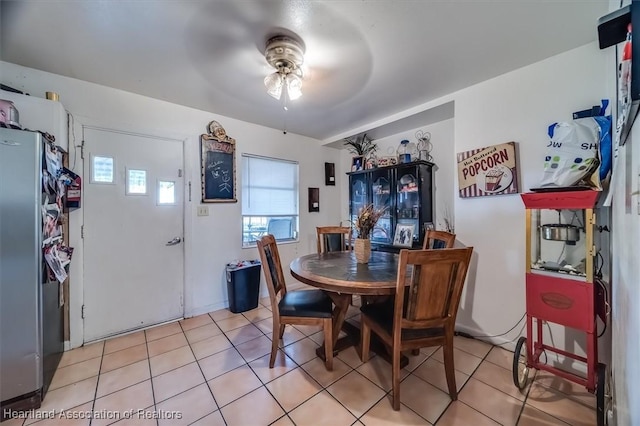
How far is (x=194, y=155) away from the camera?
9.32 ft

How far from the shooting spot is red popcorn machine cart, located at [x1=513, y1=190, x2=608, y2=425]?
1444 mm

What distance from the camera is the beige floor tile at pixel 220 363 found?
1.84 meters

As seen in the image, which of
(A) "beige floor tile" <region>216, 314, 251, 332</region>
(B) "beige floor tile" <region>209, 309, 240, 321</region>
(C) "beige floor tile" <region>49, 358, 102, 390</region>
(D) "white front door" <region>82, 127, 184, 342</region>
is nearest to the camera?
(C) "beige floor tile" <region>49, 358, 102, 390</region>

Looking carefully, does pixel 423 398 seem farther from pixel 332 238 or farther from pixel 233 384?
pixel 332 238

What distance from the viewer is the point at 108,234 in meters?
2.35

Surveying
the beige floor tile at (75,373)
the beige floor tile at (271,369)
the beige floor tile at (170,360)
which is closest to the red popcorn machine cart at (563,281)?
the beige floor tile at (271,369)

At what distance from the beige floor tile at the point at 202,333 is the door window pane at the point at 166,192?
55.0 inches

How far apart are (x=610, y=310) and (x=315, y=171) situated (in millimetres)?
3449

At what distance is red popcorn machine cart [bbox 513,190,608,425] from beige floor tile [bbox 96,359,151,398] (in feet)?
8.72

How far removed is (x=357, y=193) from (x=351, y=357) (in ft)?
7.79

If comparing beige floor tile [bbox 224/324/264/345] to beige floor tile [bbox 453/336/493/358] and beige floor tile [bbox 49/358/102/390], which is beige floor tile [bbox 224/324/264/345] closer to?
beige floor tile [bbox 49/358/102/390]

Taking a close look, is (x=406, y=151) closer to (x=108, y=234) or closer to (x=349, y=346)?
(x=349, y=346)

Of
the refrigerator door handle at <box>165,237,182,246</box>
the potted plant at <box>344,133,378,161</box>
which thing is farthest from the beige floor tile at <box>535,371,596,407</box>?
the refrigerator door handle at <box>165,237,182,246</box>

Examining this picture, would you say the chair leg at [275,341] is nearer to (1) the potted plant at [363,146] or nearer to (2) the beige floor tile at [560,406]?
(2) the beige floor tile at [560,406]
